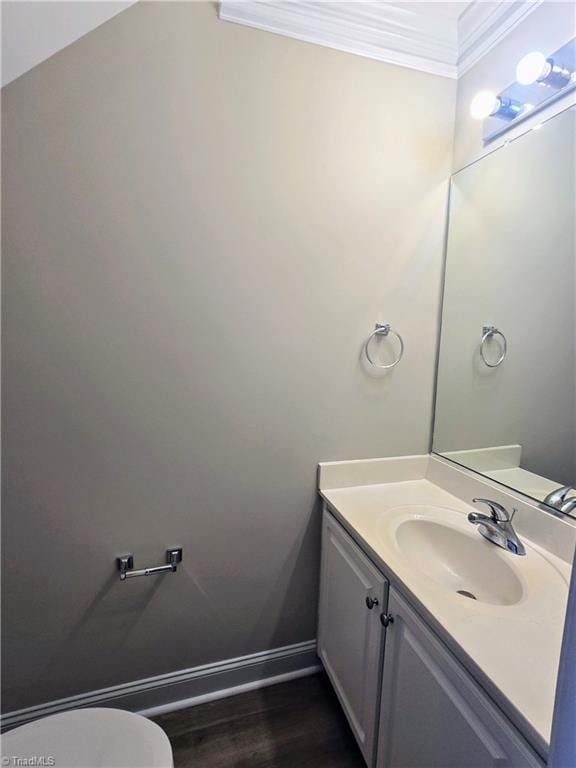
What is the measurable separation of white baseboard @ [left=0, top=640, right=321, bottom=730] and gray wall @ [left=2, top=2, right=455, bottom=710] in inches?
1.9

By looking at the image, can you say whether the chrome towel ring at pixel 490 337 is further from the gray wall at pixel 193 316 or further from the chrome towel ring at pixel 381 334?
the chrome towel ring at pixel 381 334

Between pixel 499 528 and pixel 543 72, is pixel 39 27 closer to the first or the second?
pixel 543 72

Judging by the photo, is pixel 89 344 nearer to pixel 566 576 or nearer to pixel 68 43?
pixel 68 43

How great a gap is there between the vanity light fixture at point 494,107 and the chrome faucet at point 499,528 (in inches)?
51.2

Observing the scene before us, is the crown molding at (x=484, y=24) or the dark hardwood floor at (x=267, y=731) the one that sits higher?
the crown molding at (x=484, y=24)

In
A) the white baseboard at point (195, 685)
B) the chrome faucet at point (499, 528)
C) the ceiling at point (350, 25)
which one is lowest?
the white baseboard at point (195, 685)

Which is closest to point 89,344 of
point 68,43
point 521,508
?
point 68,43

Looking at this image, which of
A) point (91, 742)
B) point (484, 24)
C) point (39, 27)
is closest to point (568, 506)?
point (91, 742)

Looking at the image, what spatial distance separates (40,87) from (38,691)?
1909mm

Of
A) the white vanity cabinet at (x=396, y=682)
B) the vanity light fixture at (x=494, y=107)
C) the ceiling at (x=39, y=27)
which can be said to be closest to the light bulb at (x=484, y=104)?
the vanity light fixture at (x=494, y=107)

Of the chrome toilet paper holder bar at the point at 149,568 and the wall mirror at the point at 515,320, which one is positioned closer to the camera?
the wall mirror at the point at 515,320

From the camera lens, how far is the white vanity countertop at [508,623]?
64cm

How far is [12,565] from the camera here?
3.85 feet

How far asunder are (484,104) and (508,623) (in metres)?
1.59
